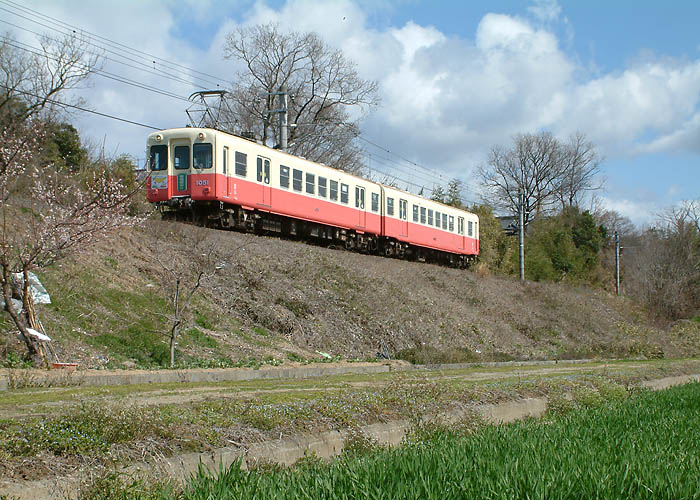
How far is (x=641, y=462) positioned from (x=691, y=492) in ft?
3.51

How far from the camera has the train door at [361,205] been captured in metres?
33.4

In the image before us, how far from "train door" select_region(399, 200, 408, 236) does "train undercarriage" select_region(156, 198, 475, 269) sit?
649mm

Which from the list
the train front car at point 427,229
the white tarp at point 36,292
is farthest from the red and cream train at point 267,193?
the white tarp at point 36,292

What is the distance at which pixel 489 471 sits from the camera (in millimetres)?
5180

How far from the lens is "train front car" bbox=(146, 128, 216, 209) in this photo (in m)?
24.8

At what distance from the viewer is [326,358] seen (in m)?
20.0

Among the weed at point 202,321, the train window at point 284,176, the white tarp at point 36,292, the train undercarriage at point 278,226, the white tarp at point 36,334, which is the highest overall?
the train window at point 284,176

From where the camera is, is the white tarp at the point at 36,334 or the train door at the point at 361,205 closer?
the white tarp at the point at 36,334

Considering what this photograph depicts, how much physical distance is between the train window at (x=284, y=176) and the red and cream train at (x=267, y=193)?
30mm

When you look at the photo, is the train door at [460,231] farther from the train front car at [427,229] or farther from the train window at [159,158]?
the train window at [159,158]

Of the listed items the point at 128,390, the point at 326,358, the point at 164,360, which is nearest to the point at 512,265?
the point at 326,358

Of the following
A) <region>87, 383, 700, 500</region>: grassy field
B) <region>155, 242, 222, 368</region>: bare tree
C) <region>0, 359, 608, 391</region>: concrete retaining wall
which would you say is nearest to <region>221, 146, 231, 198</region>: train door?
<region>155, 242, 222, 368</region>: bare tree

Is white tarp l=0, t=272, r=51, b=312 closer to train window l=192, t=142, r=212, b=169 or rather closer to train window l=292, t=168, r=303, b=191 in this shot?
train window l=192, t=142, r=212, b=169

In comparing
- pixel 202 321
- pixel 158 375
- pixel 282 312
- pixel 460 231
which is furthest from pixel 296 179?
pixel 460 231
